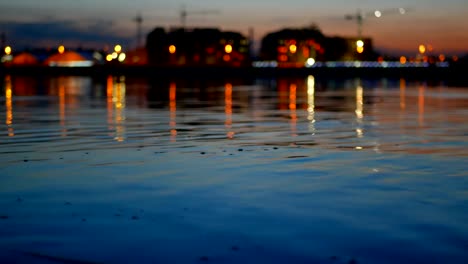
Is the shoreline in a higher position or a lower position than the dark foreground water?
higher

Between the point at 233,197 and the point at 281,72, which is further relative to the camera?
the point at 281,72

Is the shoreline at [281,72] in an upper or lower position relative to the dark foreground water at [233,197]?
upper

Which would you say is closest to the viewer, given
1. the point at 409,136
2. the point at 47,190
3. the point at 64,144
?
the point at 47,190

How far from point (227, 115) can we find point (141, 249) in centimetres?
2553

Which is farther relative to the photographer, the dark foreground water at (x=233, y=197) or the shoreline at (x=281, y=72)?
the shoreline at (x=281, y=72)

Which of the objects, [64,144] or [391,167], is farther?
[64,144]

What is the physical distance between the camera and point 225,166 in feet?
51.8

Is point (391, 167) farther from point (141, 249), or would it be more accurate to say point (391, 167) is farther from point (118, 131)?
point (118, 131)

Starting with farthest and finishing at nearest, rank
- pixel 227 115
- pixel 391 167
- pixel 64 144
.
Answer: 1. pixel 227 115
2. pixel 64 144
3. pixel 391 167

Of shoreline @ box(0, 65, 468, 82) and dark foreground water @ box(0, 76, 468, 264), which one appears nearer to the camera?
dark foreground water @ box(0, 76, 468, 264)

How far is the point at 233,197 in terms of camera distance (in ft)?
39.7

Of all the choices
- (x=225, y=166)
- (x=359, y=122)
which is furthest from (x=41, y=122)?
→ (x=225, y=166)

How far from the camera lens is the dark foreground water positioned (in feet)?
29.1

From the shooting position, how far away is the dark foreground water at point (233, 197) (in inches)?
349
